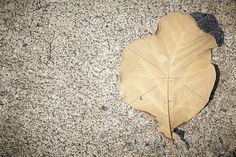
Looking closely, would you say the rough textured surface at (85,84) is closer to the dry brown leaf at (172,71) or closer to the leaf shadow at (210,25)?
the leaf shadow at (210,25)

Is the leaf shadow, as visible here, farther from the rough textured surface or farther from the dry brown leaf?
the dry brown leaf

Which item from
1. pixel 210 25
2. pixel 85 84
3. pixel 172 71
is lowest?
pixel 85 84

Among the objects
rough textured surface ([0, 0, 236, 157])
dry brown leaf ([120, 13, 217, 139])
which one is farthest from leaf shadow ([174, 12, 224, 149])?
dry brown leaf ([120, 13, 217, 139])

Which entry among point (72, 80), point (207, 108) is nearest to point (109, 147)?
point (72, 80)

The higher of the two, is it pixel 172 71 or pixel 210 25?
pixel 210 25

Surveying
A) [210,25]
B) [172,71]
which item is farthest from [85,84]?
[210,25]

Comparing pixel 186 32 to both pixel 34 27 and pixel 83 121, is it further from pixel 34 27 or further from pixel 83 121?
pixel 34 27

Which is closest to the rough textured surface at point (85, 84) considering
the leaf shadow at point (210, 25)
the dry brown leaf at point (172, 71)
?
the leaf shadow at point (210, 25)

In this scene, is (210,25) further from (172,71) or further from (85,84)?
(85,84)
